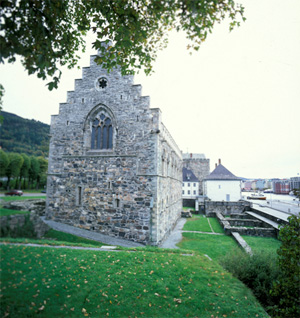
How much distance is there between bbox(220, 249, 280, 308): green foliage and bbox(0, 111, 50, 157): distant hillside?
25.3 feet

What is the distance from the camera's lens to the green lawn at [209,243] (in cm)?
1248

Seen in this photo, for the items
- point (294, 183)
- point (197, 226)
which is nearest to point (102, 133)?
point (294, 183)

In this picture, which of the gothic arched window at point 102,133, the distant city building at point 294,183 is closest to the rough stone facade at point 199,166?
the gothic arched window at point 102,133

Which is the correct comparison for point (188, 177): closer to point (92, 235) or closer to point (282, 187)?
point (92, 235)

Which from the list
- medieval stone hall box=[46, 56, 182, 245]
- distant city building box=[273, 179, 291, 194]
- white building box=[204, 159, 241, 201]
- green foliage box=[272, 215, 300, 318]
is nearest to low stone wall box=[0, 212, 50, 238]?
green foliage box=[272, 215, 300, 318]

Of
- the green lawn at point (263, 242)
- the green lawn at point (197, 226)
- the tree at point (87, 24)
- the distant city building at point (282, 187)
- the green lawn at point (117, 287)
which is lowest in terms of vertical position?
the green lawn at point (197, 226)

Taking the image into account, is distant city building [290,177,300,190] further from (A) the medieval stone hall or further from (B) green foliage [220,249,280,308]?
(A) the medieval stone hall

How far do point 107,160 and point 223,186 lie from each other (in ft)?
122

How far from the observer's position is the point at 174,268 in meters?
6.83

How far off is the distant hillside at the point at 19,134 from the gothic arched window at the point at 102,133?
9.82 meters

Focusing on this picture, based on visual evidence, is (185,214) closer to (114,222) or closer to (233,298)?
(114,222)

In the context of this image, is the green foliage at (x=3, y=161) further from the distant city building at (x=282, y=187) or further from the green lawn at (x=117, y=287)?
the distant city building at (x=282, y=187)

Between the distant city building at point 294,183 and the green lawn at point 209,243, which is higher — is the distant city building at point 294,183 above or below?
above

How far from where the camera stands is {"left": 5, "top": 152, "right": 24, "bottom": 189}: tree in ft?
8.82
